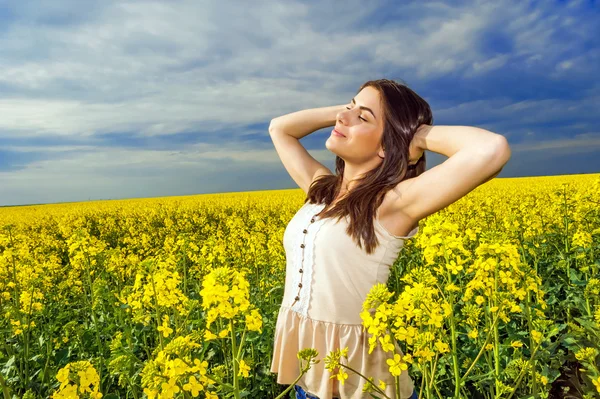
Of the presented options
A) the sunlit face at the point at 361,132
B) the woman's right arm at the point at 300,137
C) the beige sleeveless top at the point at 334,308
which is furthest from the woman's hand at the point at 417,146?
the woman's right arm at the point at 300,137

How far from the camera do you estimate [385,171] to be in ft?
7.62

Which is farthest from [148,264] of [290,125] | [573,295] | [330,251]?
[573,295]

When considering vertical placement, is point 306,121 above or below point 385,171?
above

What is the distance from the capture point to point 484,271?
6.61 feet

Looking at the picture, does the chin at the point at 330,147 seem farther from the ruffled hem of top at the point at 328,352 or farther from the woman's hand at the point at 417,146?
the ruffled hem of top at the point at 328,352

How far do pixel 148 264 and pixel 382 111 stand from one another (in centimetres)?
152

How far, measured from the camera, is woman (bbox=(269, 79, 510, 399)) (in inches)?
81.4

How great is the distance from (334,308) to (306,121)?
4.72 feet

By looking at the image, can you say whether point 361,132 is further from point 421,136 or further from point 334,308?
point 334,308

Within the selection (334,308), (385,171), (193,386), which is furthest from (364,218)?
(193,386)

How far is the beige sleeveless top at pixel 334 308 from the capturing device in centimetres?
207

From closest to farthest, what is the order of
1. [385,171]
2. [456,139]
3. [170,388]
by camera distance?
[170,388], [456,139], [385,171]

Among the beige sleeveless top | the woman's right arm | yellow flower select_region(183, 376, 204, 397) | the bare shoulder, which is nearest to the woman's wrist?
the bare shoulder

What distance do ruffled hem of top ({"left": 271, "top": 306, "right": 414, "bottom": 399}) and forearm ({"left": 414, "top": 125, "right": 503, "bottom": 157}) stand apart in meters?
0.95
